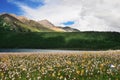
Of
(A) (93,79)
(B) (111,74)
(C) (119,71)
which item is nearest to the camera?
(A) (93,79)

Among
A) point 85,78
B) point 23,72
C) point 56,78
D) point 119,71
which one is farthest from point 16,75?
point 119,71

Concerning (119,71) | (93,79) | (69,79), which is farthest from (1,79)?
(119,71)

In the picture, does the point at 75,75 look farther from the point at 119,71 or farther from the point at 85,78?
the point at 119,71

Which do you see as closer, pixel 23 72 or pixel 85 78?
pixel 85 78

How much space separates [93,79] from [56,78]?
5.66 ft

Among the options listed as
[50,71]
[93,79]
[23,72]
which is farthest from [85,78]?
[23,72]

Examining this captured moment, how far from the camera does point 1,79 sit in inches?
586

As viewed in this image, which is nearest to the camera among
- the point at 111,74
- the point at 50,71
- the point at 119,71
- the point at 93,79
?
the point at 93,79

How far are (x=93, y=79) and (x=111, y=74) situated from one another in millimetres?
1356

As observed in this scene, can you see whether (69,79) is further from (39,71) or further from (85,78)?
(39,71)

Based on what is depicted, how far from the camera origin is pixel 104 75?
15438 millimetres

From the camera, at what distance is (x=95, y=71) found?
16.8 metres

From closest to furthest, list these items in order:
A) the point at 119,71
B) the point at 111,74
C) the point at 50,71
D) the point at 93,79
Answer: the point at 93,79 < the point at 111,74 < the point at 119,71 < the point at 50,71

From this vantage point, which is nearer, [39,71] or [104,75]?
[104,75]
